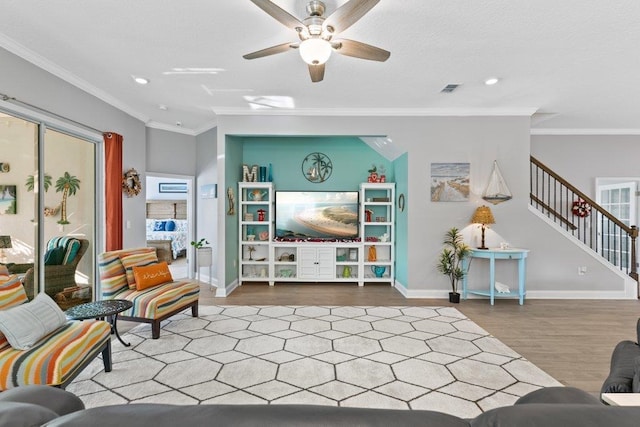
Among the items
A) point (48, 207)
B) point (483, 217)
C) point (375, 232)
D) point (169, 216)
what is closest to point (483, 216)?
point (483, 217)

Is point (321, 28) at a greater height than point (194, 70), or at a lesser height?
lesser

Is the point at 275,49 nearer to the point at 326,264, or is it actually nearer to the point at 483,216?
the point at 483,216

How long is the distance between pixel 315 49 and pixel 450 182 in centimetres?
327

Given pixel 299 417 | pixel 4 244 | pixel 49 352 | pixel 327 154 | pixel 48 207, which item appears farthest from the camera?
pixel 327 154

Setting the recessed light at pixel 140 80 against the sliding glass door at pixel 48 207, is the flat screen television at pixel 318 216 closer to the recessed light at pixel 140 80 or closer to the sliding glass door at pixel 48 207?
the recessed light at pixel 140 80

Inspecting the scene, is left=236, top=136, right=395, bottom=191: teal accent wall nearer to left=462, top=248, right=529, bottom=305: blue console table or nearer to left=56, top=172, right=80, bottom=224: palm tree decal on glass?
left=462, top=248, right=529, bottom=305: blue console table

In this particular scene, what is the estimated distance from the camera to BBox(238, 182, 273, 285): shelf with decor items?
5621mm

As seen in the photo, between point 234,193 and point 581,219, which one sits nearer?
point 234,193

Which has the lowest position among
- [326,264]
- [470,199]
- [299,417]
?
[326,264]

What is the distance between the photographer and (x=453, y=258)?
15.2 feet

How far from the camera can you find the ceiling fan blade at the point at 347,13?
6.38 feet

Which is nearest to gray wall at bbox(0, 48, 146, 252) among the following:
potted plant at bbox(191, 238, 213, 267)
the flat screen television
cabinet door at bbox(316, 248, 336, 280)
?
potted plant at bbox(191, 238, 213, 267)

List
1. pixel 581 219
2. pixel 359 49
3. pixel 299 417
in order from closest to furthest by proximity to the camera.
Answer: pixel 299 417 → pixel 359 49 → pixel 581 219

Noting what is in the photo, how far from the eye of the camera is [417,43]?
9.57 ft
